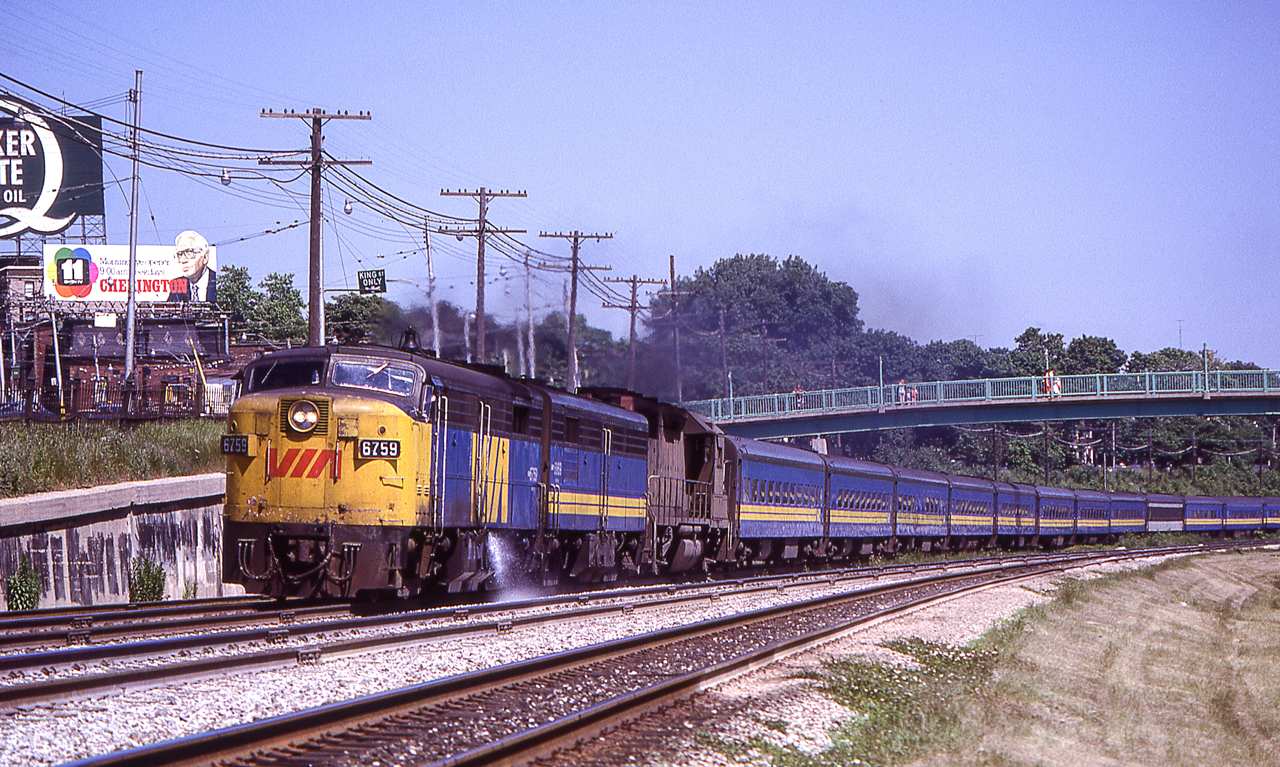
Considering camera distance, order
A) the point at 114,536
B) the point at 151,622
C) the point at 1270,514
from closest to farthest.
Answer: the point at 151,622, the point at 114,536, the point at 1270,514

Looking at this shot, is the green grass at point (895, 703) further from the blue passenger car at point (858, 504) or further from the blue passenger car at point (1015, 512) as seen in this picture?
the blue passenger car at point (1015, 512)

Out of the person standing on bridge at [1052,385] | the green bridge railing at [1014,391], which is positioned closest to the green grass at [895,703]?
the green bridge railing at [1014,391]

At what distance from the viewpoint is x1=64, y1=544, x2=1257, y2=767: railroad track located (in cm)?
797

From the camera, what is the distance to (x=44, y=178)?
213 feet

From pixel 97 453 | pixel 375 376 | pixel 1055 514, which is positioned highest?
pixel 375 376

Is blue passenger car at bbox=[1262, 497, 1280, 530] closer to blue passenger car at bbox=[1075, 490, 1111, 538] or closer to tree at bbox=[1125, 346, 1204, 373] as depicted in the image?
blue passenger car at bbox=[1075, 490, 1111, 538]

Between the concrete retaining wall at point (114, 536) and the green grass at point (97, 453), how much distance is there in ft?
2.37

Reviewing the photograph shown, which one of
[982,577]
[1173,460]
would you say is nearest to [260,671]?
[982,577]

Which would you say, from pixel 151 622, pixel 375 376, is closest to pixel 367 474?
pixel 375 376

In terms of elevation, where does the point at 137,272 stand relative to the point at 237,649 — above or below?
above

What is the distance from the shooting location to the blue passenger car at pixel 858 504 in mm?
41000

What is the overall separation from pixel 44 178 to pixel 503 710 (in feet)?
209

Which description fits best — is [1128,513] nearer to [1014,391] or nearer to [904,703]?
[1014,391]

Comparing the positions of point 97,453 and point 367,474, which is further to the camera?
point 97,453
